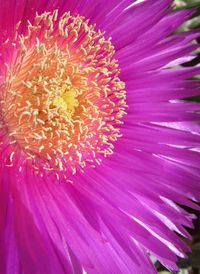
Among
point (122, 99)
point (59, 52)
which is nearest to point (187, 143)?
point (122, 99)

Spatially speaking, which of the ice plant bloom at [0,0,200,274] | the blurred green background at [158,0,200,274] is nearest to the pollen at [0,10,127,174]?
the ice plant bloom at [0,0,200,274]

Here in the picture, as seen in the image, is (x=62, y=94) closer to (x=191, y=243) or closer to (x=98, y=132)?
(x=98, y=132)

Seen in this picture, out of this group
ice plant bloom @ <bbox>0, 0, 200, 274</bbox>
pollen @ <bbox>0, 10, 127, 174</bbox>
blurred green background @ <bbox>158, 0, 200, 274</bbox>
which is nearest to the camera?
ice plant bloom @ <bbox>0, 0, 200, 274</bbox>

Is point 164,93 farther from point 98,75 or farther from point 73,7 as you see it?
point 73,7

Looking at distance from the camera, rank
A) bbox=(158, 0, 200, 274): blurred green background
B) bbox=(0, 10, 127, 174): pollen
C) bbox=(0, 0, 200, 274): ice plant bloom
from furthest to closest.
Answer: bbox=(158, 0, 200, 274): blurred green background, bbox=(0, 10, 127, 174): pollen, bbox=(0, 0, 200, 274): ice plant bloom

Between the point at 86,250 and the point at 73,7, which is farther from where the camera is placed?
the point at 73,7

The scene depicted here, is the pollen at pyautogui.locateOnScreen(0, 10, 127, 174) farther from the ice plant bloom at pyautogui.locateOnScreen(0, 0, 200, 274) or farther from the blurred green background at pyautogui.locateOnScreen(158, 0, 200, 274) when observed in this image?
the blurred green background at pyautogui.locateOnScreen(158, 0, 200, 274)

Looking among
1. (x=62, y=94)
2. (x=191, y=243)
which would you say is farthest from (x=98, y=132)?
(x=191, y=243)

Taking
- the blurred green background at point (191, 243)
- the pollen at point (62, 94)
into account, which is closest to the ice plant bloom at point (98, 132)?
the pollen at point (62, 94)

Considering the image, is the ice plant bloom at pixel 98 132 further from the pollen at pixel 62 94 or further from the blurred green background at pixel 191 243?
the blurred green background at pixel 191 243
